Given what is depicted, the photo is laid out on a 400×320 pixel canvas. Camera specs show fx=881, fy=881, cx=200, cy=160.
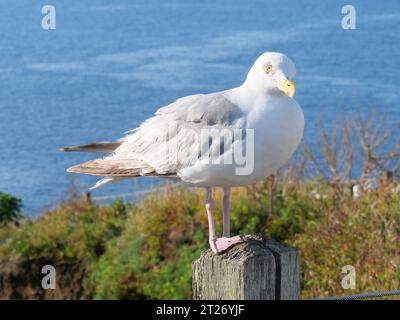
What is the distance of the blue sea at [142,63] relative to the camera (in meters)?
18.2

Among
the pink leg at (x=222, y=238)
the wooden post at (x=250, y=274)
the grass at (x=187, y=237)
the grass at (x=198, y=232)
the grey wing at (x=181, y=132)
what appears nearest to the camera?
the wooden post at (x=250, y=274)

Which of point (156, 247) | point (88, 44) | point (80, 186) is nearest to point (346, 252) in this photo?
point (156, 247)

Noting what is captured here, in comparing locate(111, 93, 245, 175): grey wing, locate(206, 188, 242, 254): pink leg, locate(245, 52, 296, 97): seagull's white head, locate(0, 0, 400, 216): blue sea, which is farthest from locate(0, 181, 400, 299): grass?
locate(245, 52, 296, 97): seagull's white head

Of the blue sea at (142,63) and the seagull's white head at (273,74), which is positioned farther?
the blue sea at (142,63)

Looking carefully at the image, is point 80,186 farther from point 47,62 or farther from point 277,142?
point 47,62

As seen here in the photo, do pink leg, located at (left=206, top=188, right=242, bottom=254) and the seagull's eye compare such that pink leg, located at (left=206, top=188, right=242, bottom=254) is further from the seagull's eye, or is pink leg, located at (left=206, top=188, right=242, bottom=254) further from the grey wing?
the seagull's eye

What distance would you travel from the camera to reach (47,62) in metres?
26.4

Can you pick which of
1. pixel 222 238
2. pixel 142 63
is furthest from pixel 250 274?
pixel 142 63

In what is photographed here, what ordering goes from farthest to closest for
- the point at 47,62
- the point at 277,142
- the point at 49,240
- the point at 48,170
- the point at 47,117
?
the point at 47,62, the point at 47,117, the point at 48,170, the point at 49,240, the point at 277,142

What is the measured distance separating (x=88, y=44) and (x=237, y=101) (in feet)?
87.0

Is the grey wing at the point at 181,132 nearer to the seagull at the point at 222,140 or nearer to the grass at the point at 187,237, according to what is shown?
the seagull at the point at 222,140

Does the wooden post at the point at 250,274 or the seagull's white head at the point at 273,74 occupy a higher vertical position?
the seagull's white head at the point at 273,74

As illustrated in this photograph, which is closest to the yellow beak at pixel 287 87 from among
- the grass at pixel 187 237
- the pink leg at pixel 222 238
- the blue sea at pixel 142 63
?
the pink leg at pixel 222 238

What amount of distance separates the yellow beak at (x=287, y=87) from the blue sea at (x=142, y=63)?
24.9 ft
